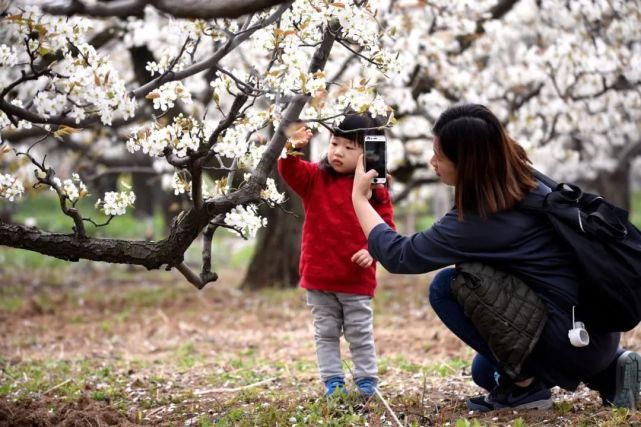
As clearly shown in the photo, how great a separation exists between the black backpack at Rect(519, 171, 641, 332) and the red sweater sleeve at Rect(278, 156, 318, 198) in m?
1.23

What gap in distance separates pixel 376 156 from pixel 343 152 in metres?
0.33

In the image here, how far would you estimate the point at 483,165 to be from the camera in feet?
10.4

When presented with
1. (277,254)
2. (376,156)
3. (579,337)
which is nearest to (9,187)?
(376,156)

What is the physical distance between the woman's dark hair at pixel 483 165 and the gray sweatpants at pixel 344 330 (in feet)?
3.29

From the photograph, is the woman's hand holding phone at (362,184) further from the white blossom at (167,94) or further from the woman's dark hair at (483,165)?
the white blossom at (167,94)

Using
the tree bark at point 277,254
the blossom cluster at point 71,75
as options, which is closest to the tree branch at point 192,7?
the blossom cluster at point 71,75

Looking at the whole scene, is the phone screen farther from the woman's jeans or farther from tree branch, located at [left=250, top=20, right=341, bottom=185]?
the woman's jeans

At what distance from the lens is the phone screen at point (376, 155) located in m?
3.57

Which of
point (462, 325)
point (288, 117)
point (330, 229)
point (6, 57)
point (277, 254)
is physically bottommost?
point (462, 325)

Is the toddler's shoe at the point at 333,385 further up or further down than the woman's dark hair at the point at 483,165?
further down

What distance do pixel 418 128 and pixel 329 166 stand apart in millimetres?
5709

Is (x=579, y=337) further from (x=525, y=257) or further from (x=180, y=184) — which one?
(x=180, y=184)

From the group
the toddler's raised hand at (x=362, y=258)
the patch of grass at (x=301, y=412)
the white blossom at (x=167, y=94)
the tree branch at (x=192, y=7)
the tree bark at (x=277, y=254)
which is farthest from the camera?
the tree bark at (x=277, y=254)

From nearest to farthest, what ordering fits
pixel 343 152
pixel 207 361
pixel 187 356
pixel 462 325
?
pixel 462 325 → pixel 343 152 → pixel 207 361 → pixel 187 356
